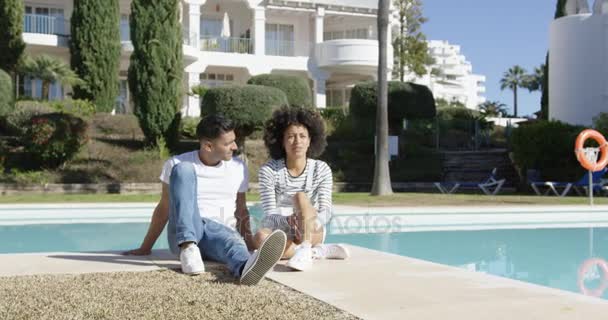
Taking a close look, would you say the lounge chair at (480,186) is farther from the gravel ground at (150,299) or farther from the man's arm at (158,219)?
the gravel ground at (150,299)

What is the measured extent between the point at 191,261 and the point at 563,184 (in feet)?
45.9

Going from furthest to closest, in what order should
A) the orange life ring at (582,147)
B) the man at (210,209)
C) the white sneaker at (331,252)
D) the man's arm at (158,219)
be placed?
the orange life ring at (582,147) → the white sneaker at (331,252) → the man's arm at (158,219) → the man at (210,209)

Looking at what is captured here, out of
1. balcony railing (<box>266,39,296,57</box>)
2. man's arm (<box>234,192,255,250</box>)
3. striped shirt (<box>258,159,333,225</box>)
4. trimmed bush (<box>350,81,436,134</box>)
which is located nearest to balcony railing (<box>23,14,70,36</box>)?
balcony railing (<box>266,39,296,57</box>)

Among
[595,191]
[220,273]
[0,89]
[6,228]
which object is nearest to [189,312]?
[220,273]

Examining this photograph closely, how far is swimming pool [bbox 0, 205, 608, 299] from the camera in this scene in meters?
7.77

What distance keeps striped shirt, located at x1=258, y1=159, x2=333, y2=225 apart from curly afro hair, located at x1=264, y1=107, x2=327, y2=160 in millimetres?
133

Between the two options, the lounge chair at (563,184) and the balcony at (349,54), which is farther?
the balcony at (349,54)

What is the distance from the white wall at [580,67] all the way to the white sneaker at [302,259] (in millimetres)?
17889

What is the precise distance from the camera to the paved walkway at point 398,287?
12.3ft

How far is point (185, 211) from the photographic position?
4781 millimetres

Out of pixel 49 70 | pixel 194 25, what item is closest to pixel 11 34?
pixel 49 70

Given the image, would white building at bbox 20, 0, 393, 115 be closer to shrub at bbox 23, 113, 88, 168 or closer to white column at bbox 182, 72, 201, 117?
white column at bbox 182, 72, 201, 117

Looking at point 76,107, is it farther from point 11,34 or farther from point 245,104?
point 245,104

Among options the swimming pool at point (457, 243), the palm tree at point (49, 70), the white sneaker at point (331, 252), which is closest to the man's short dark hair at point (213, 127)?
the white sneaker at point (331, 252)
